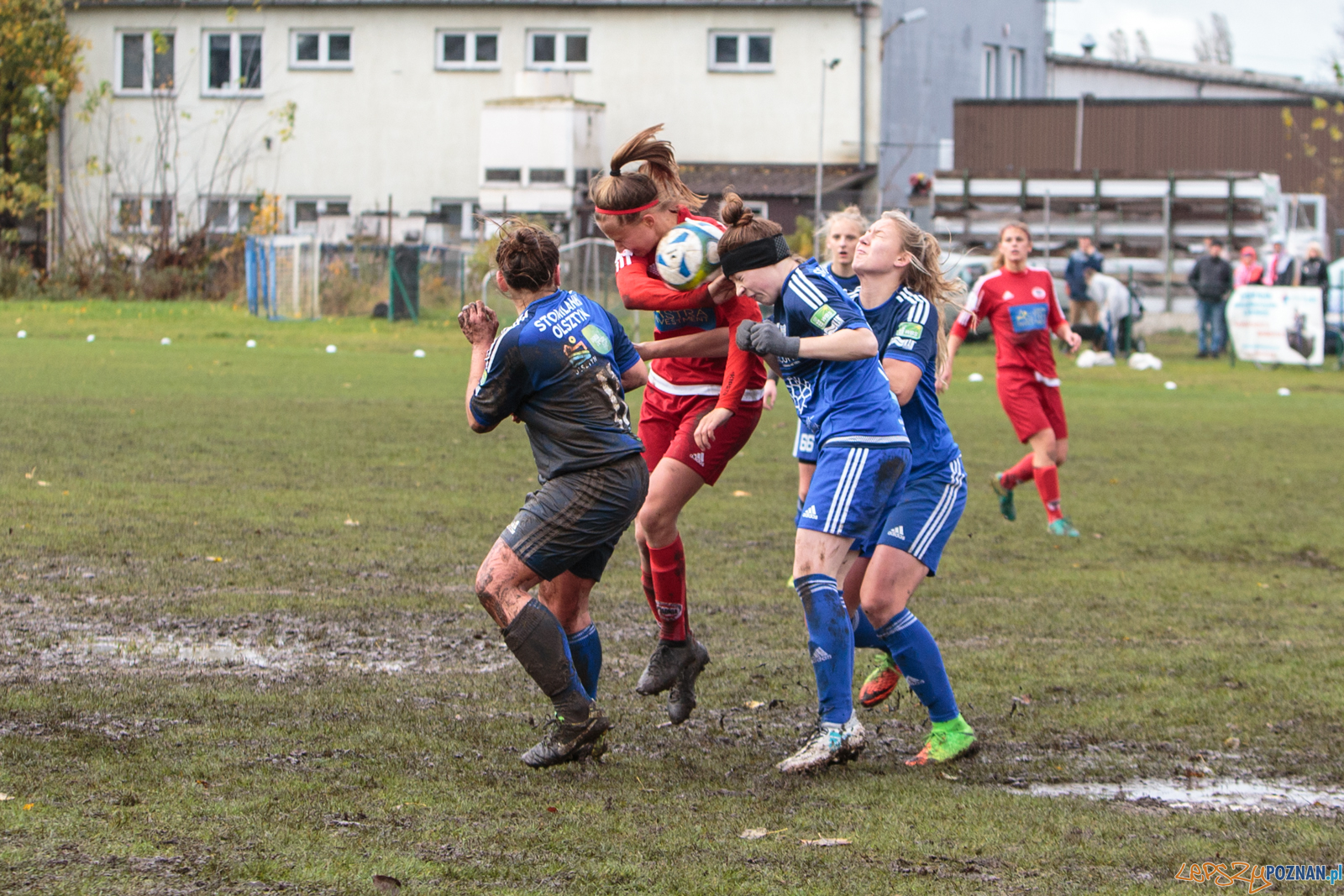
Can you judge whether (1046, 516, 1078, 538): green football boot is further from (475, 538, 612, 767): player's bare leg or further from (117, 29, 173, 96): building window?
(117, 29, 173, 96): building window

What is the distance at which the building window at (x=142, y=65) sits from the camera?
40.2 m

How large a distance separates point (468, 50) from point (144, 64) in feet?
28.6

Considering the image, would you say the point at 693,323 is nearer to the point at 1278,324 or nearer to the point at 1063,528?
the point at 1063,528

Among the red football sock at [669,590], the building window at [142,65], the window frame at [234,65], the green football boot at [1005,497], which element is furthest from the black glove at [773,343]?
the building window at [142,65]

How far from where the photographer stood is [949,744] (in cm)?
506

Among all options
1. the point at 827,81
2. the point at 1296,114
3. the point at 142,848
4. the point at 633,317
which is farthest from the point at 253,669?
the point at 1296,114

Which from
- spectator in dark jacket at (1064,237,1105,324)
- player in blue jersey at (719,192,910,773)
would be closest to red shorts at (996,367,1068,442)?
player in blue jersey at (719,192,910,773)

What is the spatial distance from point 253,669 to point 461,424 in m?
8.91

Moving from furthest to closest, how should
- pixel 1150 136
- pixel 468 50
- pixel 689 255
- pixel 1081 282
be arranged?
1. pixel 1150 136
2. pixel 468 50
3. pixel 1081 282
4. pixel 689 255

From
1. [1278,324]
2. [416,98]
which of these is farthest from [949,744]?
[416,98]

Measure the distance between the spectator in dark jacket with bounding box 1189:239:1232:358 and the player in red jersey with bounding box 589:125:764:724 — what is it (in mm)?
21301

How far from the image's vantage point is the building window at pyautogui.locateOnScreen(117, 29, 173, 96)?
1583 inches

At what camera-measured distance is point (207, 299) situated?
3366 cm

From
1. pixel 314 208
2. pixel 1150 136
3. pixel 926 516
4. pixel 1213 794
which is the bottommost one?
pixel 1213 794
